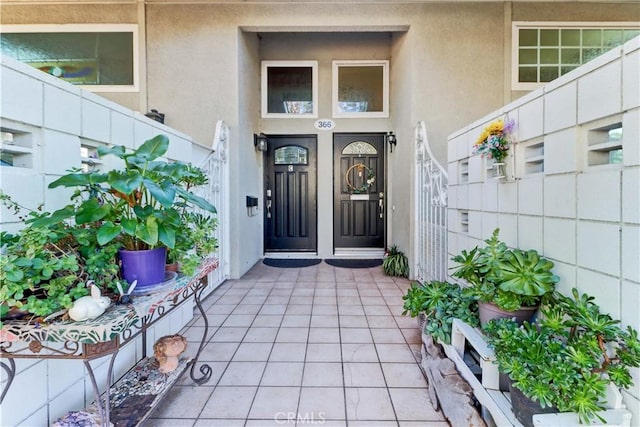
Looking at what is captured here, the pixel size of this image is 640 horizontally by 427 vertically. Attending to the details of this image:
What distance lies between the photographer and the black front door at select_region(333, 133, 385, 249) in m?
4.81

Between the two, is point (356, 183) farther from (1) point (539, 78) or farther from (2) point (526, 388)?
(2) point (526, 388)

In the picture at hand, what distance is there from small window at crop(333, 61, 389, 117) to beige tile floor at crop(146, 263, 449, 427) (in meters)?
2.82

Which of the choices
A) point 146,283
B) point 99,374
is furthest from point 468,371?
point 99,374

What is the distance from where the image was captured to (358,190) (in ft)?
15.9

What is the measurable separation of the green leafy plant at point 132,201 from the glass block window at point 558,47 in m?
4.10

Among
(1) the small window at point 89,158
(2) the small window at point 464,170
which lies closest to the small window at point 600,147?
(2) the small window at point 464,170

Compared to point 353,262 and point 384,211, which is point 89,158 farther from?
point 384,211

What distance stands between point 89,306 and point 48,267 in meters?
0.16

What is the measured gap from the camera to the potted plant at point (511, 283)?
4.18 feet

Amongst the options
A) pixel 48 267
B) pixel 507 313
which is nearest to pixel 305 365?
pixel 507 313

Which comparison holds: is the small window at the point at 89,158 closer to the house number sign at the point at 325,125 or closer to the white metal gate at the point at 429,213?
the white metal gate at the point at 429,213

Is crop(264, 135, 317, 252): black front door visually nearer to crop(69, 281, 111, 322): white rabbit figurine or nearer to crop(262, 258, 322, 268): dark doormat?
crop(262, 258, 322, 268): dark doormat

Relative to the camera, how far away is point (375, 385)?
Answer: 5.41ft

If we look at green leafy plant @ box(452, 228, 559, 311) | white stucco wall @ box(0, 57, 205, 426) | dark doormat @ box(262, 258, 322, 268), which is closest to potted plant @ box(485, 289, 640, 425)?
green leafy plant @ box(452, 228, 559, 311)
